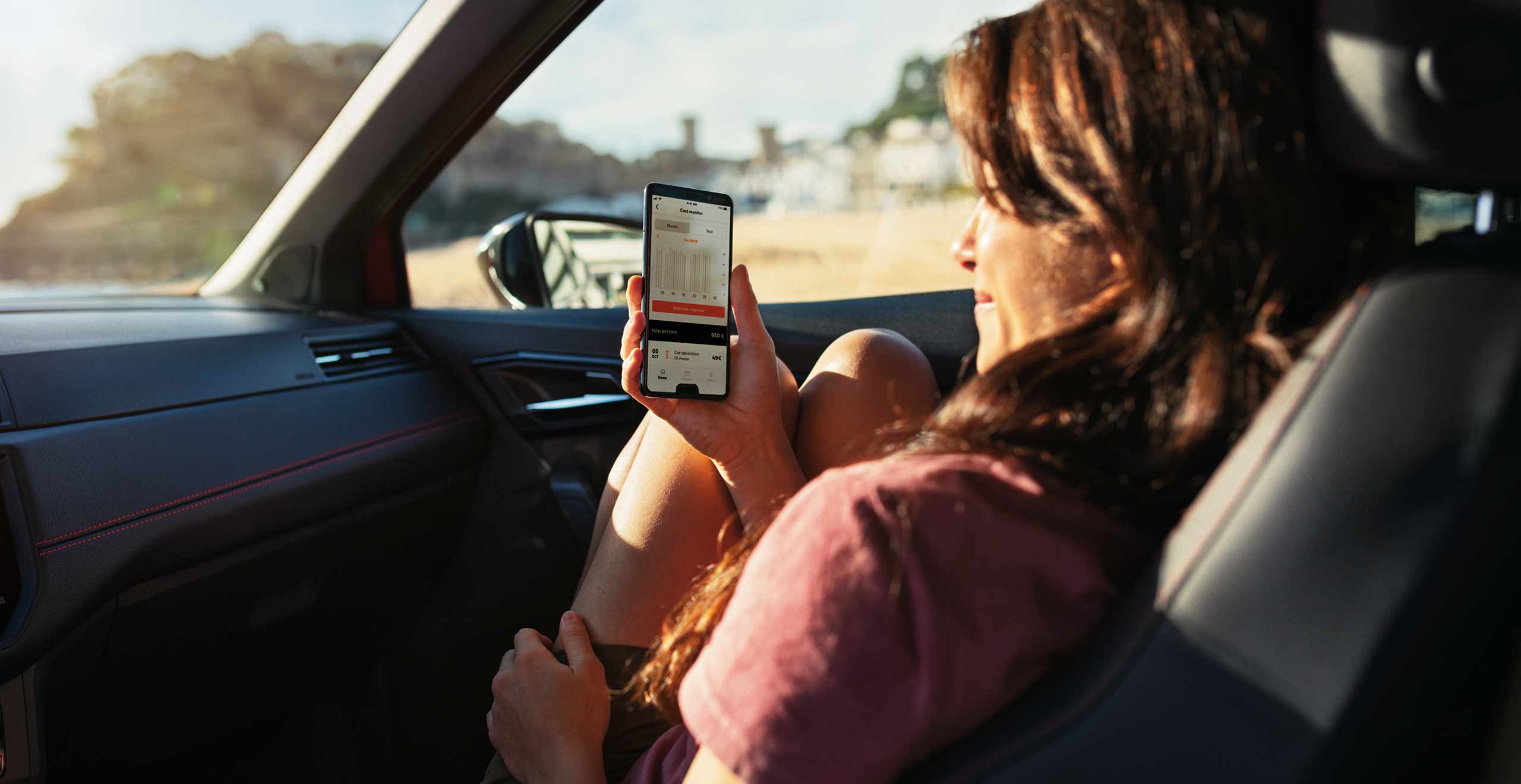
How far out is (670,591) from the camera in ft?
5.04

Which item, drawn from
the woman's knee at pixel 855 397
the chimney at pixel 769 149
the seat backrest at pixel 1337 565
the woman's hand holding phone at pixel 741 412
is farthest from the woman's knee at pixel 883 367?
the chimney at pixel 769 149

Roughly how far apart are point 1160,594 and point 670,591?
0.84m

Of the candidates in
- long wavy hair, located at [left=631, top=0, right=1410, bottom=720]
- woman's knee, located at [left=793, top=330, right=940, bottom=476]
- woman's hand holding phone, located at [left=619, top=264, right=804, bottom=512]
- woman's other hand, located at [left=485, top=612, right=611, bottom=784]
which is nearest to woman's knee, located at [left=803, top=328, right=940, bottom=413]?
woman's knee, located at [left=793, top=330, right=940, bottom=476]

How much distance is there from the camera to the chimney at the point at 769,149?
26734 mm

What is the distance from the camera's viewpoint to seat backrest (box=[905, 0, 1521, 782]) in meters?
0.74

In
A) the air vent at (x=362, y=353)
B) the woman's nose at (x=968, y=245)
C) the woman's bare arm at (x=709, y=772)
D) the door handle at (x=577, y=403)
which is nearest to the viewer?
the woman's bare arm at (x=709, y=772)

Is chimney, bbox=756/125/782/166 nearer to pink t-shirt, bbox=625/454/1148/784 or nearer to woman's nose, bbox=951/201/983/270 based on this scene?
woman's nose, bbox=951/201/983/270

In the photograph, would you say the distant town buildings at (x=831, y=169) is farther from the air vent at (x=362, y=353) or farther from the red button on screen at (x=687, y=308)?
the red button on screen at (x=687, y=308)

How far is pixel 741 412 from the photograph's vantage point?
1.58 metres

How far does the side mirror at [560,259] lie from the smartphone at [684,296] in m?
0.90

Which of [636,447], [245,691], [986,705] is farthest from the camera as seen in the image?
[245,691]

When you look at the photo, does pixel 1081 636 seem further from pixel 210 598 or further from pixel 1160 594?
pixel 210 598

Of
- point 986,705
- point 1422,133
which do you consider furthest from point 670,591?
point 1422,133

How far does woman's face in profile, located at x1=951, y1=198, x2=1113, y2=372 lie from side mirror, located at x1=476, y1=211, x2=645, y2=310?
1.57 m
